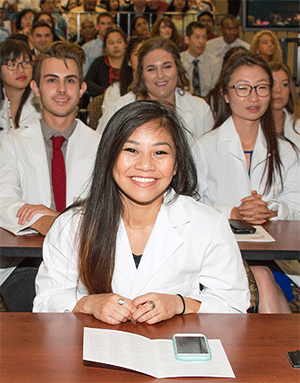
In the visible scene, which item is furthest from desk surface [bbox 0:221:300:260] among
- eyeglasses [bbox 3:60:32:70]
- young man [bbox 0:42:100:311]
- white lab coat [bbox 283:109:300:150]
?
eyeglasses [bbox 3:60:32:70]

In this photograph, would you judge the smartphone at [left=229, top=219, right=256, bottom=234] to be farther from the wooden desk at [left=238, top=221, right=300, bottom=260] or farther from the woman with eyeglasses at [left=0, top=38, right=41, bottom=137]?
the woman with eyeglasses at [left=0, top=38, right=41, bottom=137]

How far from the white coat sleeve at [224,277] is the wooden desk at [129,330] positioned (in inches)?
5.8

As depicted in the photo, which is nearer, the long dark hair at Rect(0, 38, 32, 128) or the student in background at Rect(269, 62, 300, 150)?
the student in background at Rect(269, 62, 300, 150)

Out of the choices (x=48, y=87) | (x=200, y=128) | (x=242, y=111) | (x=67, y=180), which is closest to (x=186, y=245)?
(x=67, y=180)

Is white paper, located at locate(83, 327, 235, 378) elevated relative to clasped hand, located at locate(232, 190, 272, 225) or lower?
elevated

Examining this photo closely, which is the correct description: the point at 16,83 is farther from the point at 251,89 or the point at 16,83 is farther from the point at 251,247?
the point at 251,247

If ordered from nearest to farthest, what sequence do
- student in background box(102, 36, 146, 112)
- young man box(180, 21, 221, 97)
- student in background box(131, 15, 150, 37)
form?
student in background box(102, 36, 146, 112)
young man box(180, 21, 221, 97)
student in background box(131, 15, 150, 37)

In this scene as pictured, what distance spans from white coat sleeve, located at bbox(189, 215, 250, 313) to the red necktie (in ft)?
4.54

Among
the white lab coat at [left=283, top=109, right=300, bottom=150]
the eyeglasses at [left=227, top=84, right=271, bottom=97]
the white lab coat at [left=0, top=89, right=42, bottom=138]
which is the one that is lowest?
the white lab coat at [left=283, top=109, right=300, bottom=150]

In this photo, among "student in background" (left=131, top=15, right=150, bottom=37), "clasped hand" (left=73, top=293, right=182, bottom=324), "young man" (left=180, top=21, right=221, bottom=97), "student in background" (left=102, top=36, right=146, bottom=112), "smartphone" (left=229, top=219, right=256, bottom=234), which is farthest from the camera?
"student in background" (left=131, top=15, right=150, bottom=37)

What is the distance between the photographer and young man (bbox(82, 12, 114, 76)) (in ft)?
22.5

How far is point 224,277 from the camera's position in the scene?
5.57ft

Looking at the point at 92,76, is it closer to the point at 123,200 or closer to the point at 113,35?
the point at 113,35

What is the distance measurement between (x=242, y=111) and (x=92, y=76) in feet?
11.1
